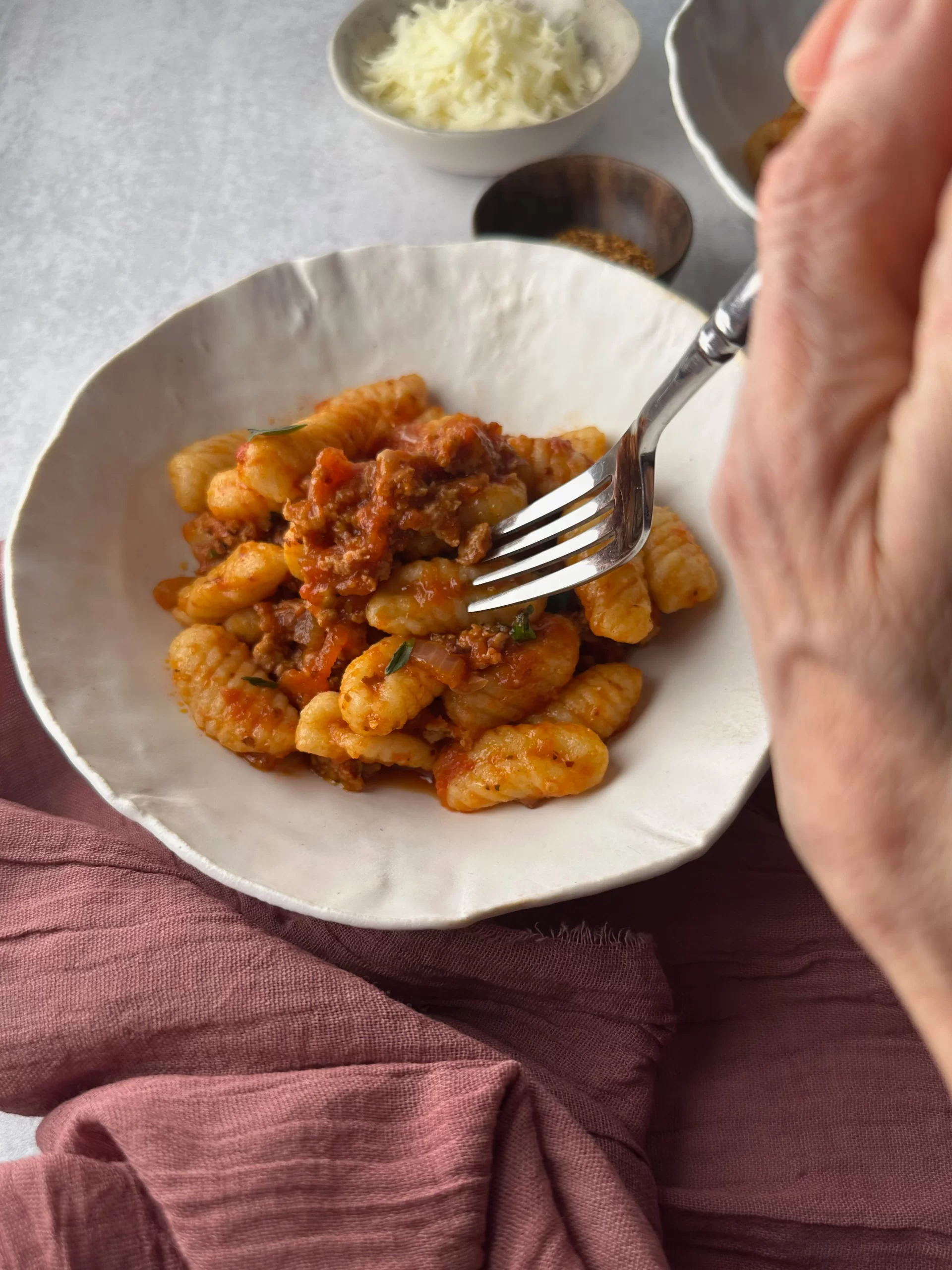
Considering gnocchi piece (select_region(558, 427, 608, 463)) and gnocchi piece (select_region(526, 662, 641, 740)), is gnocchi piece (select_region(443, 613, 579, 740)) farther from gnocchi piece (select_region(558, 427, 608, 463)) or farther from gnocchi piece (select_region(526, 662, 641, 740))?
gnocchi piece (select_region(558, 427, 608, 463))

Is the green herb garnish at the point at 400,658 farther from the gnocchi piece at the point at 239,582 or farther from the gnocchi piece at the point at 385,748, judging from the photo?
the gnocchi piece at the point at 239,582

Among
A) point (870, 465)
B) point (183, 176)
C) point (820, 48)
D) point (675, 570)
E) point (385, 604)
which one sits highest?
point (820, 48)

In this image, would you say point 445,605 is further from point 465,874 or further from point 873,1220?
point 873,1220

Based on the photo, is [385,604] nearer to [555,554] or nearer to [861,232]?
[555,554]

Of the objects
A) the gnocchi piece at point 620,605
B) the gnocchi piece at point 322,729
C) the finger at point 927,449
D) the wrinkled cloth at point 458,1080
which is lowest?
the wrinkled cloth at point 458,1080

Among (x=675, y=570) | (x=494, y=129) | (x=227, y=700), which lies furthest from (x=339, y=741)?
(x=494, y=129)

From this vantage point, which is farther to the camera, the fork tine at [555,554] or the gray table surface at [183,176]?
the gray table surface at [183,176]

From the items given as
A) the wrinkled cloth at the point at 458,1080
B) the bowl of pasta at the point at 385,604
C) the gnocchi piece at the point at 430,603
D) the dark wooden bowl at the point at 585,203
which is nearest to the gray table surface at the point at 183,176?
the dark wooden bowl at the point at 585,203
